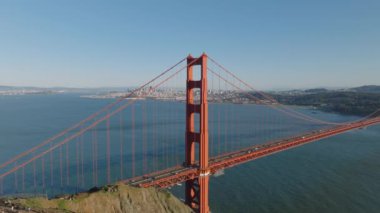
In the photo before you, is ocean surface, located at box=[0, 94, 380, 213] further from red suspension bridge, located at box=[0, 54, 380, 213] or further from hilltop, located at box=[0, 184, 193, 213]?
hilltop, located at box=[0, 184, 193, 213]

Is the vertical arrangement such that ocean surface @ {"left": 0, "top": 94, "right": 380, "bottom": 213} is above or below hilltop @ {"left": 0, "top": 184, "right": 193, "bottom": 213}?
below

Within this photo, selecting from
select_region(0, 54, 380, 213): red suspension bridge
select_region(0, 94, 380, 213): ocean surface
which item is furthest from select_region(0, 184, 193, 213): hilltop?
select_region(0, 94, 380, 213): ocean surface

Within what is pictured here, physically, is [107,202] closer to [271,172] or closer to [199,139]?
[199,139]

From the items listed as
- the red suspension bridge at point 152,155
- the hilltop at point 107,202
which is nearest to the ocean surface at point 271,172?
the red suspension bridge at point 152,155

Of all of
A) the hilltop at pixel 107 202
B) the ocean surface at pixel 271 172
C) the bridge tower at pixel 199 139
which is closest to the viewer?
the hilltop at pixel 107 202

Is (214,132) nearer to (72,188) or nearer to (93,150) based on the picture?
(93,150)

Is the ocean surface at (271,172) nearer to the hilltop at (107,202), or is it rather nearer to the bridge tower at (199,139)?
the bridge tower at (199,139)
